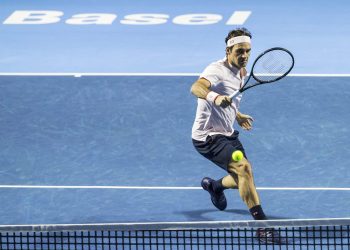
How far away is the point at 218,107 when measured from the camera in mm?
12469

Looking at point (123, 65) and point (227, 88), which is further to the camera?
point (123, 65)

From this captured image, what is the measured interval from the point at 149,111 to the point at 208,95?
4.60 meters

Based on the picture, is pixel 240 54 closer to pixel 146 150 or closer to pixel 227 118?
pixel 227 118

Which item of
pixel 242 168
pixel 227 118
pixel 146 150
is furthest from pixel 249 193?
pixel 146 150

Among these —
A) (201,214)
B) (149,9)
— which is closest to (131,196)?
(201,214)

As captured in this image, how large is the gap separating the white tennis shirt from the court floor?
0.93 metres

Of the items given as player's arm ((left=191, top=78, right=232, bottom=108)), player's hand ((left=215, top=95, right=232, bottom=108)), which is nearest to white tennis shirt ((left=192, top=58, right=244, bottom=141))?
player's arm ((left=191, top=78, right=232, bottom=108))

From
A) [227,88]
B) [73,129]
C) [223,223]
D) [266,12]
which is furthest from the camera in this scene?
[266,12]

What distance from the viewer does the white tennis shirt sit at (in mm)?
12289

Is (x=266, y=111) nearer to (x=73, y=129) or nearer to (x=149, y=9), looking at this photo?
(x=73, y=129)

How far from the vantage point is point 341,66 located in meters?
18.3

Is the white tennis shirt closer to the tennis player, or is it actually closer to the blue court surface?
the tennis player

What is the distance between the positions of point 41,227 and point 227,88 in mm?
3625

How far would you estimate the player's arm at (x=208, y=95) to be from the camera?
38.1 ft
